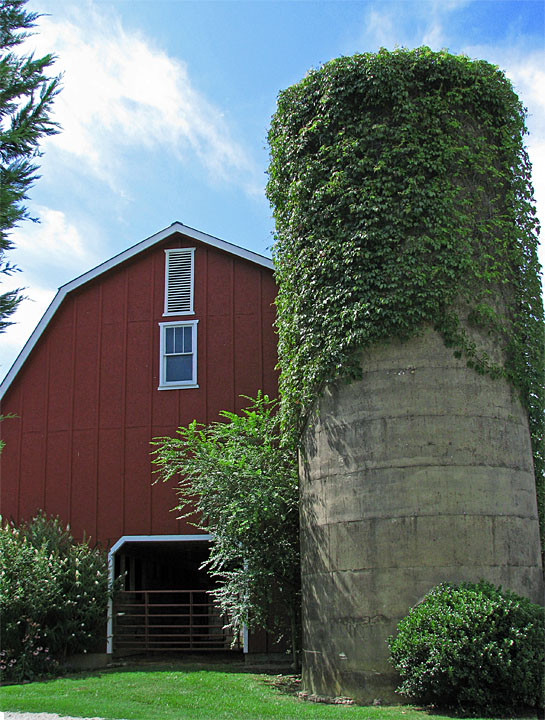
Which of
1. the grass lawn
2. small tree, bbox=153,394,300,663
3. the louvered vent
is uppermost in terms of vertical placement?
the louvered vent

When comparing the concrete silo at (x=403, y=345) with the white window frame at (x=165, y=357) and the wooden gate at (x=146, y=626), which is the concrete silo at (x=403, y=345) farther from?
the white window frame at (x=165, y=357)

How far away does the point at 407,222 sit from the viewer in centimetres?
1239

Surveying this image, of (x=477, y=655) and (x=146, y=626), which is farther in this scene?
(x=146, y=626)

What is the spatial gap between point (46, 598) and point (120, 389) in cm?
522

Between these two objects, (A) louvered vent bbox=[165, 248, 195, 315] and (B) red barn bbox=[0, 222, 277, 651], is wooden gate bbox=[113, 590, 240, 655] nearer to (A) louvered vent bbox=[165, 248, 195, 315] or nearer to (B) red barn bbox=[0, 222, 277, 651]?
(B) red barn bbox=[0, 222, 277, 651]

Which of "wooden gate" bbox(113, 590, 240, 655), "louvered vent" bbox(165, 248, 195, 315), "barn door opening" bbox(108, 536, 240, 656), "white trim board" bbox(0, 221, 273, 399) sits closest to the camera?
"wooden gate" bbox(113, 590, 240, 655)

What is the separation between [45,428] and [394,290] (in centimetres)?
1027

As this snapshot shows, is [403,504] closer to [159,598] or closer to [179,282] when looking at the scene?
[179,282]

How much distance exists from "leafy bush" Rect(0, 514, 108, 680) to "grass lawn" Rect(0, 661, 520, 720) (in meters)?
0.95

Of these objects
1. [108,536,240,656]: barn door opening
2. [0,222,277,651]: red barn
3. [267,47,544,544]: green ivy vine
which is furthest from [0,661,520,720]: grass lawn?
[267,47,544,544]: green ivy vine

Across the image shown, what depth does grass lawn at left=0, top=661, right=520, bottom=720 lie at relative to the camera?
1012cm

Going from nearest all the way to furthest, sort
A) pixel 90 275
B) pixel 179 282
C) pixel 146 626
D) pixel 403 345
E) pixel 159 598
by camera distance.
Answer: pixel 403 345 < pixel 146 626 < pixel 179 282 < pixel 90 275 < pixel 159 598

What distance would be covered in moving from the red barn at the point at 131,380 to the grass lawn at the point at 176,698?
3.16 metres

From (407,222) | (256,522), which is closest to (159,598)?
(256,522)
